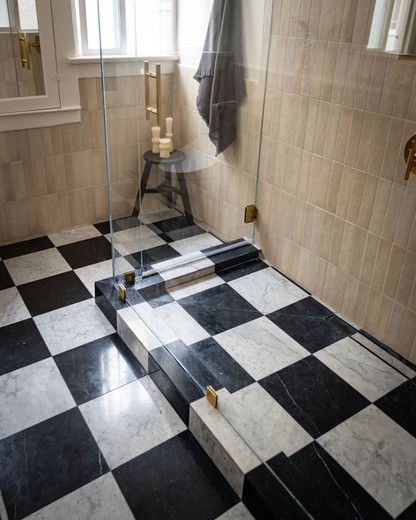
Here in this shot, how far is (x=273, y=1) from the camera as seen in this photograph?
1.99m

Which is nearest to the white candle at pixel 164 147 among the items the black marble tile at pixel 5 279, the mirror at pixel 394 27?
the mirror at pixel 394 27

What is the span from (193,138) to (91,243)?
927 millimetres

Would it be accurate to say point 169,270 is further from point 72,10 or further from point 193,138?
point 72,10

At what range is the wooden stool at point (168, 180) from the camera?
6.57ft

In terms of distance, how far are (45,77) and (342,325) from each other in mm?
1893

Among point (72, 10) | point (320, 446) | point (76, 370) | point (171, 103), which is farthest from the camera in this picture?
point (72, 10)

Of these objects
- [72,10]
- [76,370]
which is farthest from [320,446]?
[72,10]

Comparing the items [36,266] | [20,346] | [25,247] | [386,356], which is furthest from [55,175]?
[386,356]

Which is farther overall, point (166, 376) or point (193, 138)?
point (193, 138)

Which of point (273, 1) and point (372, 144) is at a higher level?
point (273, 1)

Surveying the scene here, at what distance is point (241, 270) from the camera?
7.65 feet

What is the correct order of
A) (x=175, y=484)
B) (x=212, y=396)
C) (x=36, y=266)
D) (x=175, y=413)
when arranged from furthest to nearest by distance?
(x=36, y=266) → (x=175, y=413) → (x=212, y=396) → (x=175, y=484)

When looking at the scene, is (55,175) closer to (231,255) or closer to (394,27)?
(231,255)

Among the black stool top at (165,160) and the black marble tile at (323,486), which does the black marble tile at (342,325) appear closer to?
the black marble tile at (323,486)
